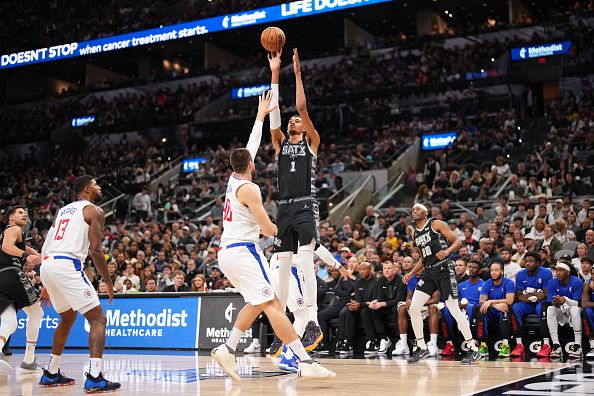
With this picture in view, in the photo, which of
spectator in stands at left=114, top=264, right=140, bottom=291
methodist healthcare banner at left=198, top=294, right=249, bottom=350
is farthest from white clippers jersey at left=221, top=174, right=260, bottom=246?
spectator in stands at left=114, top=264, right=140, bottom=291

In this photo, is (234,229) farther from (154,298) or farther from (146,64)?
(146,64)

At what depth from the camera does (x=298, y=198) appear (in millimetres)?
7500

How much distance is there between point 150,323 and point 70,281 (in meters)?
6.52

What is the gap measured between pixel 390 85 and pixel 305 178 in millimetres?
20882

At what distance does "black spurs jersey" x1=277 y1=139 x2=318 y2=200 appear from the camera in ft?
24.8

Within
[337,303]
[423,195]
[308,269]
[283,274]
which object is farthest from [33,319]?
[423,195]

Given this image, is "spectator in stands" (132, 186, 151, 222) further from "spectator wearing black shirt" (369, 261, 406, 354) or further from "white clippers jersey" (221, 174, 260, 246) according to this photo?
"white clippers jersey" (221, 174, 260, 246)

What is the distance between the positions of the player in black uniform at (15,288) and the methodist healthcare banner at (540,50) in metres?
21.6

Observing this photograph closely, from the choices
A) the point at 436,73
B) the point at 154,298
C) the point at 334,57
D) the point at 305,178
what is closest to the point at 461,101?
the point at 436,73

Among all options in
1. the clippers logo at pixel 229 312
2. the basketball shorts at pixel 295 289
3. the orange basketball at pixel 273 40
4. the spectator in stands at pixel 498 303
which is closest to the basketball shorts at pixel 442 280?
the spectator in stands at pixel 498 303

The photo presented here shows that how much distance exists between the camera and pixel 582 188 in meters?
16.6

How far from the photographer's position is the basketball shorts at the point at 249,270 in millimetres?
6555

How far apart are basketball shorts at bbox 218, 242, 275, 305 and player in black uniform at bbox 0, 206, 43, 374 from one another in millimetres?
3171

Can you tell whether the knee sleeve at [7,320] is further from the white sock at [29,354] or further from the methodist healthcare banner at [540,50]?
the methodist healthcare banner at [540,50]
